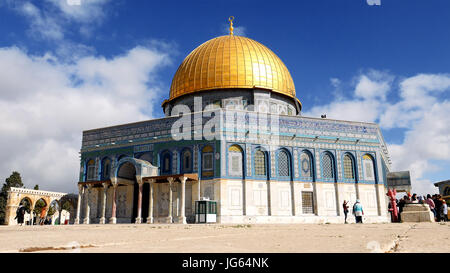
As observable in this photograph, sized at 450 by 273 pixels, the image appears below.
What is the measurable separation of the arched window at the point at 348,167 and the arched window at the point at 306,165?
2679mm

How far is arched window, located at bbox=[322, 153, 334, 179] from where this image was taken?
24.9 metres

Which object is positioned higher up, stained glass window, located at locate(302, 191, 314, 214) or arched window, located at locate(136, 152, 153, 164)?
arched window, located at locate(136, 152, 153, 164)

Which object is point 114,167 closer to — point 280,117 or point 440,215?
point 280,117

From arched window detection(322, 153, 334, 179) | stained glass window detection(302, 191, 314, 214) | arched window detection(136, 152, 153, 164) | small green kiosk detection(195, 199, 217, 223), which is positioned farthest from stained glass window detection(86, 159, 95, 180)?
arched window detection(322, 153, 334, 179)

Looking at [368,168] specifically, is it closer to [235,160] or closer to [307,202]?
[307,202]

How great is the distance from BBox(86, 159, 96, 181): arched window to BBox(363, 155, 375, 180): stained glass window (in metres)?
20.0

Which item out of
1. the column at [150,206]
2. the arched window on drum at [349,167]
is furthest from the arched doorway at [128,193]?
the arched window on drum at [349,167]

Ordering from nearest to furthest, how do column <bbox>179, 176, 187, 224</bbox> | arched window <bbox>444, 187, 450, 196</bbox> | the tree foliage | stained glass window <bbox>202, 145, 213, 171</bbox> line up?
column <bbox>179, 176, 187, 224</bbox>, stained glass window <bbox>202, 145, 213, 171</bbox>, arched window <bbox>444, 187, 450, 196</bbox>, the tree foliage

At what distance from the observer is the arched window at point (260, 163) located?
77.2 feet

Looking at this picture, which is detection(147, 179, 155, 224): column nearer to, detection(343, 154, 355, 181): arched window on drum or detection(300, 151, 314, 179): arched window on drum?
detection(300, 151, 314, 179): arched window on drum

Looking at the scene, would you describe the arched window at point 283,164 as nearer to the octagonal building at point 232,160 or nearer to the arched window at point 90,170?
the octagonal building at point 232,160
